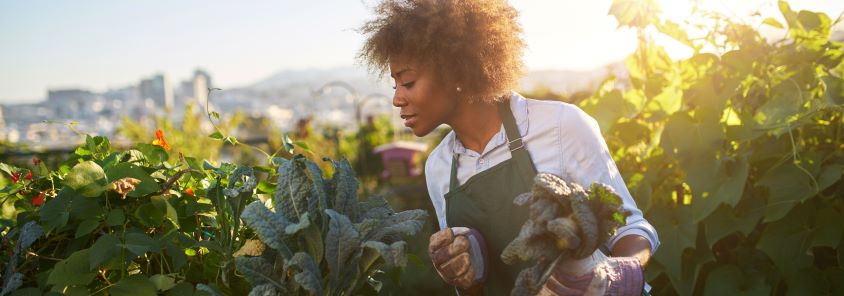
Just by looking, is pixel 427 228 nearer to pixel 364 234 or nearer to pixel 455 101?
pixel 455 101

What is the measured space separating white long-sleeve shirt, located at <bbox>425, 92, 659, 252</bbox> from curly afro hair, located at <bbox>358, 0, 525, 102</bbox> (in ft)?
0.33

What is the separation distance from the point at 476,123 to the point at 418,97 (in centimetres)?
18

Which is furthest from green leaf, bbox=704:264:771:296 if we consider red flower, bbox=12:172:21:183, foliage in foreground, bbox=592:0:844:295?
red flower, bbox=12:172:21:183

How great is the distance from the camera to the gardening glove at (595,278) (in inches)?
40.1

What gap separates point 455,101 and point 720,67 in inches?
42.8

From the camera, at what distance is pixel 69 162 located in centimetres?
143

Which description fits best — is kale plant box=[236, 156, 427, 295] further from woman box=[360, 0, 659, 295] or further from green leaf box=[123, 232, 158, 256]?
woman box=[360, 0, 659, 295]

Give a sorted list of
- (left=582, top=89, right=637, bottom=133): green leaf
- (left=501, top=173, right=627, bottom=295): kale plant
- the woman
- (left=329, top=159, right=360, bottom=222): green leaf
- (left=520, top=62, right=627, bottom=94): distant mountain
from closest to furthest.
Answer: (left=501, top=173, right=627, bottom=295): kale plant → (left=329, top=159, right=360, bottom=222): green leaf → the woman → (left=582, top=89, right=637, bottom=133): green leaf → (left=520, top=62, right=627, bottom=94): distant mountain

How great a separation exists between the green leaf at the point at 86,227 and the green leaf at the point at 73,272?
0.04m

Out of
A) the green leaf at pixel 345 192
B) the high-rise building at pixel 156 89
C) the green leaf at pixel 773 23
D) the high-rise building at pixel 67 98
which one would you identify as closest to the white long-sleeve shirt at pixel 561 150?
the green leaf at pixel 345 192

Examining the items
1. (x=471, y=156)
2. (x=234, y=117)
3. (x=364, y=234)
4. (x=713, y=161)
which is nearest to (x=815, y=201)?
(x=713, y=161)

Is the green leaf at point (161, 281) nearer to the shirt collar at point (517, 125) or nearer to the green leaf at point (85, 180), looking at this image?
the green leaf at point (85, 180)

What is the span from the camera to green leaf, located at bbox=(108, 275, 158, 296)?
115 centimetres

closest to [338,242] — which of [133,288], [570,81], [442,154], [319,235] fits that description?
[319,235]
